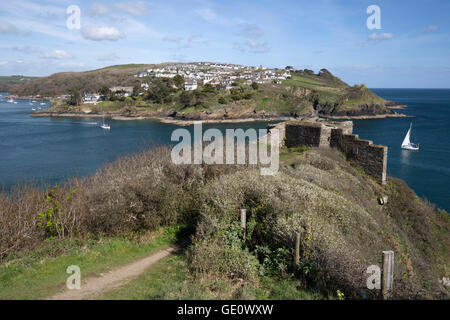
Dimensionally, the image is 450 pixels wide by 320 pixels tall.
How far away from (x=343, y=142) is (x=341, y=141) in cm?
15

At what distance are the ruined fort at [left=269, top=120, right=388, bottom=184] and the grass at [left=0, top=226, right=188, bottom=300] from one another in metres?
11.3

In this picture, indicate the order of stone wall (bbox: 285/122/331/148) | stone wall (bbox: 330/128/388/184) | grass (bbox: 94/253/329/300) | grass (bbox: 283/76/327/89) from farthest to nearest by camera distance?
1. grass (bbox: 283/76/327/89)
2. stone wall (bbox: 285/122/331/148)
3. stone wall (bbox: 330/128/388/184)
4. grass (bbox: 94/253/329/300)

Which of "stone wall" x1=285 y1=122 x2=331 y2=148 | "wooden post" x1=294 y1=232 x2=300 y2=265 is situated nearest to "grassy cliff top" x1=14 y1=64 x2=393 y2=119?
"stone wall" x1=285 y1=122 x2=331 y2=148

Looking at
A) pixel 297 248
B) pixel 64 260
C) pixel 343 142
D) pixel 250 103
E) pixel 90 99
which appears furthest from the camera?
pixel 90 99

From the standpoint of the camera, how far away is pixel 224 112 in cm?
8538

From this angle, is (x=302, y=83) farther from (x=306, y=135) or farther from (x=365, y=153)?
(x=365, y=153)

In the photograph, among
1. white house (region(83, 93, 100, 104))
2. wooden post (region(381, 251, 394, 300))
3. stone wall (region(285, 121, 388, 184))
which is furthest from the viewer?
white house (region(83, 93, 100, 104))

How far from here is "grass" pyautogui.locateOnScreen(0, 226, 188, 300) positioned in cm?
721

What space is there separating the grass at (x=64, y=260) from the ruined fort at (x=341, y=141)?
11.3m

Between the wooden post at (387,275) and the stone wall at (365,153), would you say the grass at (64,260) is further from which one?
the stone wall at (365,153)

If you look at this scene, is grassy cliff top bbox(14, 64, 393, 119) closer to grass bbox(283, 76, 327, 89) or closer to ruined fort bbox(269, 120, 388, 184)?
grass bbox(283, 76, 327, 89)

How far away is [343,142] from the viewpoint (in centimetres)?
1811

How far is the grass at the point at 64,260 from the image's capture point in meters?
7.21

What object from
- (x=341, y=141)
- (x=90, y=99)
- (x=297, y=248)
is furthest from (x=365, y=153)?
(x=90, y=99)
